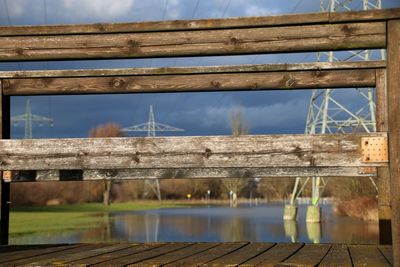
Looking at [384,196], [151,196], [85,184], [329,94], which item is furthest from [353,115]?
[151,196]

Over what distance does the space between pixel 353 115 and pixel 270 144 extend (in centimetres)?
4220

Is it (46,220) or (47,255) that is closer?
(47,255)

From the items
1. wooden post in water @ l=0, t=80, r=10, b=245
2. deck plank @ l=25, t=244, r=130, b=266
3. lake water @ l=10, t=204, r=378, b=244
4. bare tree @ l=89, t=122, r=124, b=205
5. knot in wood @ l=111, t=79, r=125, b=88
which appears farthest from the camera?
bare tree @ l=89, t=122, r=124, b=205

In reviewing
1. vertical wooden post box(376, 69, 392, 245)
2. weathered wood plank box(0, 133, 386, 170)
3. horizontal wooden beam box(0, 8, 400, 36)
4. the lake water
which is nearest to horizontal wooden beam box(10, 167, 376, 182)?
vertical wooden post box(376, 69, 392, 245)

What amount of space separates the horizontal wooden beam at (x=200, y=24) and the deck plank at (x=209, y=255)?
171cm

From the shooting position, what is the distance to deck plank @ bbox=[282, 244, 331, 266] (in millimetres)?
4301

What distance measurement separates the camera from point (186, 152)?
4.49 meters

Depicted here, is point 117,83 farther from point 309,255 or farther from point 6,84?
point 309,255

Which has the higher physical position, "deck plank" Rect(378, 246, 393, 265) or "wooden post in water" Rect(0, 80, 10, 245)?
"wooden post in water" Rect(0, 80, 10, 245)

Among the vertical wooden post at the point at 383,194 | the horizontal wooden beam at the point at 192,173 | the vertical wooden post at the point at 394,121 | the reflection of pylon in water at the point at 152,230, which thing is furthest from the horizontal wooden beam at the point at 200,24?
the reflection of pylon in water at the point at 152,230

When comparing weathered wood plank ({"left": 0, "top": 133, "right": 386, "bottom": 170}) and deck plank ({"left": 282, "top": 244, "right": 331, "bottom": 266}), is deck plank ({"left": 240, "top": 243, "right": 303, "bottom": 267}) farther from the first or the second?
weathered wood plank ({"left": 0, "top": 133, "right": 386, "bottom": 170})

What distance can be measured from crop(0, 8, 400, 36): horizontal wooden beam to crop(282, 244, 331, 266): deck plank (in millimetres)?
1716

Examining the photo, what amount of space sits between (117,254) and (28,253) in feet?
2.49

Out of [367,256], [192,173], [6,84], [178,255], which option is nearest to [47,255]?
[178,255]
